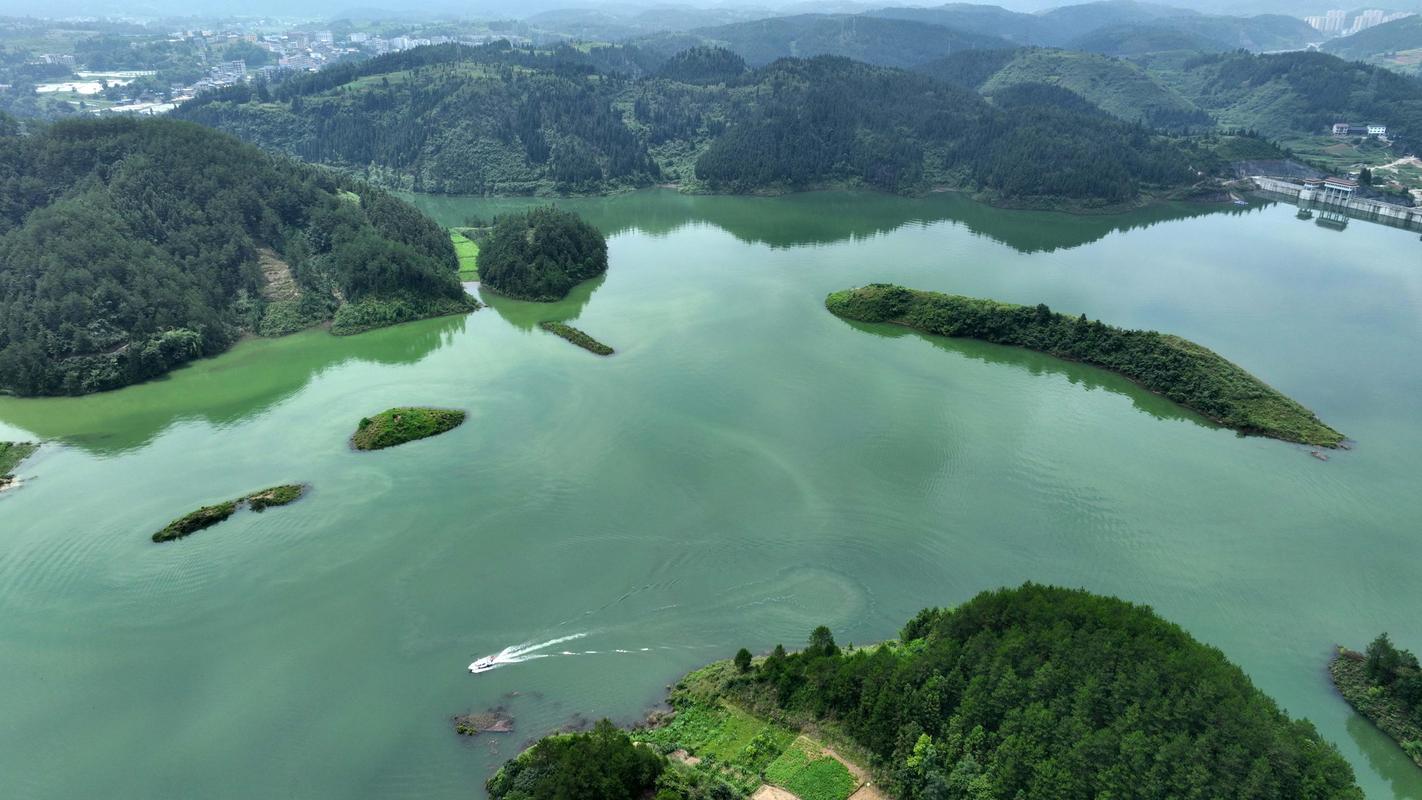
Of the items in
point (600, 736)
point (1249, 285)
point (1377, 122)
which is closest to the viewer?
point (600, 736)

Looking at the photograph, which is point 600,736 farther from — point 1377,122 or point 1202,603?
point 1377,122

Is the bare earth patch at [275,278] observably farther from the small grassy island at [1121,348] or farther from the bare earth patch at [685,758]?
the bare earth patch at [685,758]

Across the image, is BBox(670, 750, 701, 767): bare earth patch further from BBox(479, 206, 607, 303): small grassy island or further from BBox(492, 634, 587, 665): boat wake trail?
BBox(479, 206, 607, 303): small grassy island

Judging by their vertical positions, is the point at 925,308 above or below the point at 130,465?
above

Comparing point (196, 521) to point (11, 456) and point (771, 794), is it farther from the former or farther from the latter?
point (771, 794)

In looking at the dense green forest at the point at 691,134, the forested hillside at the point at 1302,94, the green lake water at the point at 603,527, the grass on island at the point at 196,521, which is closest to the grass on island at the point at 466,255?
the green lake water at the point at 603,527

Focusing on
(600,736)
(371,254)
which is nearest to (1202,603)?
(600,736)
